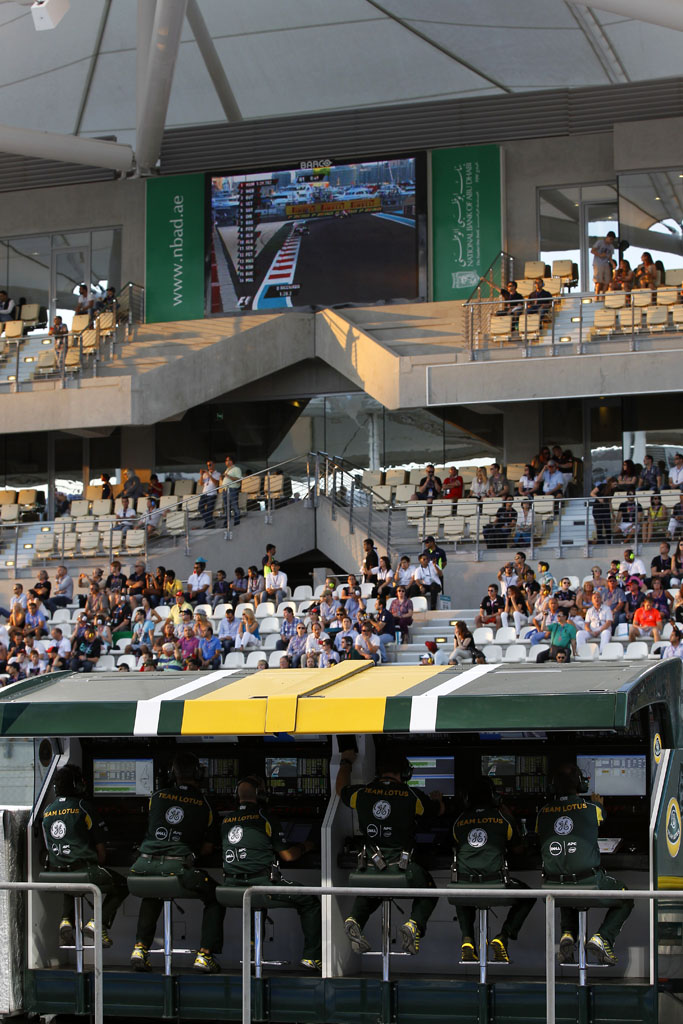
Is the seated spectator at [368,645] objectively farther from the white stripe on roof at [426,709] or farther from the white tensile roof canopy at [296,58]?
the white tensile roof canopy at [296,58]

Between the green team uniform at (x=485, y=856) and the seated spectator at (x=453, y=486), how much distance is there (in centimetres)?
1998

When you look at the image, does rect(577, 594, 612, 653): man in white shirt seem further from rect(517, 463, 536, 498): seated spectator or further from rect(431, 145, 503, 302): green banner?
rect(431, 145, 503, 302): green banner

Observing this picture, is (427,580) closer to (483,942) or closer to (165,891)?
(165,891)

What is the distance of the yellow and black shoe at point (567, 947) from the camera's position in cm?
947

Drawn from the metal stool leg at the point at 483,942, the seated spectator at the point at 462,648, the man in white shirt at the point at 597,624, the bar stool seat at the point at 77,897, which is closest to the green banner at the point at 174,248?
the man in white shirt at the point at 597,624

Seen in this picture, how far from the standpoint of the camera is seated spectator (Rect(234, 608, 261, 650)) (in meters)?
23.3

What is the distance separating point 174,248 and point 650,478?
14.0 meters

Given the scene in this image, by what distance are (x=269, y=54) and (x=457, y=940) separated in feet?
94.7

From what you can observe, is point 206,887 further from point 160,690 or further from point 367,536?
point 367,536

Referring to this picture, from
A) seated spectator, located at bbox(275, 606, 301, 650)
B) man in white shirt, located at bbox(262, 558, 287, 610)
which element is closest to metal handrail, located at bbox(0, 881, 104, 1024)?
seated spectator, located at bbox(275, 606, 301, 650)

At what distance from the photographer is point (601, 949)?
931 cm

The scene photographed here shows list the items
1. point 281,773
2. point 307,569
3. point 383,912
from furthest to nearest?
point 307,569 → point 281,773 → point 383,912

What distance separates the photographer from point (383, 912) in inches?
377

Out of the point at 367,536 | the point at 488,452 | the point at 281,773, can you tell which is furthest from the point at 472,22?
the point at 281,773
